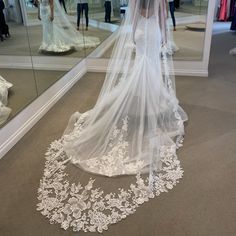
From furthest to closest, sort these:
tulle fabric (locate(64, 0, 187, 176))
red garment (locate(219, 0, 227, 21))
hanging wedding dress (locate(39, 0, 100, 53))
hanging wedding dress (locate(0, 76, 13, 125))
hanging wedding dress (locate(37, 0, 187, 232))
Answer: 1. red garment (locate(219, 0, 227, 21))
2. hanging wedding dress (locate(39, 0, 100, 53))
3. hanging wedding dress (locate(0, 76, 13, 125))
4. tulle fabric (locate(64, 0, 187, 176))
5. hanging wedding dress (locate(37, 0, 187, 232))

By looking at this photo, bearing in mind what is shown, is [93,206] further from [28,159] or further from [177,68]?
[177,68]

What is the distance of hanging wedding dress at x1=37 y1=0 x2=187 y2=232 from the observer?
74.6 inches

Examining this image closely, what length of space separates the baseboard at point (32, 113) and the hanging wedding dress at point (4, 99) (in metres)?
0.11

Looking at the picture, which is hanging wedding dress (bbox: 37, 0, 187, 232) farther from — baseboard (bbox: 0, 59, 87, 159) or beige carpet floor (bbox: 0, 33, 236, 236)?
baseboard (bbox: 0, 59, 87, 159)

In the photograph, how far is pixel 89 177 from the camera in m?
2.15

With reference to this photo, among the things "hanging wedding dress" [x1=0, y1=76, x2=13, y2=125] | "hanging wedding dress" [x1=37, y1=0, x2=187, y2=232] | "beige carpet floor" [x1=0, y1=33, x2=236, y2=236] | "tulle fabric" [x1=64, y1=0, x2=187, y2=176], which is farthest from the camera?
"hanging wedding dress" [x1=0, y1=76, x2=13, y2=125]

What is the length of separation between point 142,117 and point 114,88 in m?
0.43

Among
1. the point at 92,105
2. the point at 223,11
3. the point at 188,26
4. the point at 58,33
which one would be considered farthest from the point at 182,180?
the point at 223,11

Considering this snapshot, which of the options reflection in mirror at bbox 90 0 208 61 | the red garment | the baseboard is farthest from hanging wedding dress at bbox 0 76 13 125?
the red garment

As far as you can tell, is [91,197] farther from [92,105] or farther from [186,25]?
[186,25]

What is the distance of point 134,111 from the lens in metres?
2.57

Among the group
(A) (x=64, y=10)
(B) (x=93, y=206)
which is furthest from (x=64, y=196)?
(A) (x=64, y=10)

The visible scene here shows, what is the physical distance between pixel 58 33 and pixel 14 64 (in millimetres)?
1050

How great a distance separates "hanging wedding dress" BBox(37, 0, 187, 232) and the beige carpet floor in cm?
8
